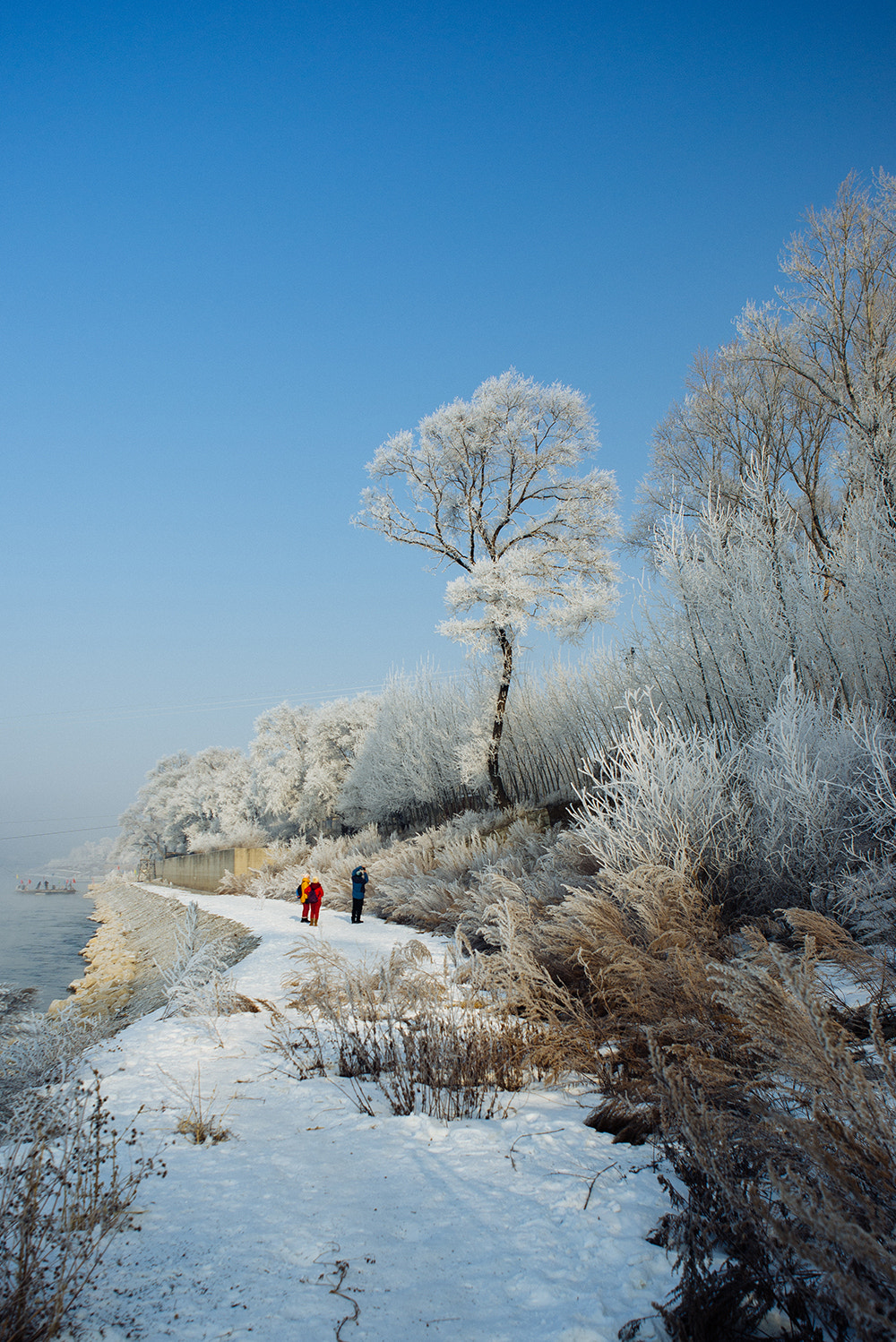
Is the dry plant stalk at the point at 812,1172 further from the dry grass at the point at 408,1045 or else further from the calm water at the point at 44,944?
the calm water at the point at 44,944

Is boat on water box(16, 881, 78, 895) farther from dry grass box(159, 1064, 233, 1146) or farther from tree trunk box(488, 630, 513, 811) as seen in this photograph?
dry grass box(159, 1064, 233, 1146)

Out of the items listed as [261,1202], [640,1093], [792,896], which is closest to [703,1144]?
[640,1093]

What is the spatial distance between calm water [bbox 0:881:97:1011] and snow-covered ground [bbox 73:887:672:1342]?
13.3 m

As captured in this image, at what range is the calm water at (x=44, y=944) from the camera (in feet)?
55.5

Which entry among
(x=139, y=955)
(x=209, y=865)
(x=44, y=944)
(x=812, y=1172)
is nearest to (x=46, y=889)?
(x=209, y=865)

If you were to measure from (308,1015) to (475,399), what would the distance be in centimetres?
1570

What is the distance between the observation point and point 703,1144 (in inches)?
64.8

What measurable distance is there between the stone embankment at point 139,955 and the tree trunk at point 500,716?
6.62 m

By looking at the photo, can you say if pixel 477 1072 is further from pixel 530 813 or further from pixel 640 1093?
pixel 530 813

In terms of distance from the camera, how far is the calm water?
55.5 feet

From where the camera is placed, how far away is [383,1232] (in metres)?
2.05

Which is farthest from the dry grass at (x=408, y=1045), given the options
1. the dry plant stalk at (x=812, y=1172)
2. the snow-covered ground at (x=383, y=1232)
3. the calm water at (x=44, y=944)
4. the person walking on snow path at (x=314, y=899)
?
the calm water at (x=44, y=944)

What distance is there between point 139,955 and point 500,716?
10.7 m

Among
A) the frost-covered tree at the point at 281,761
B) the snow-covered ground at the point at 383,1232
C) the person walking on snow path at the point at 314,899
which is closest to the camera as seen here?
the snow-covered ground at the point at 383,1232
